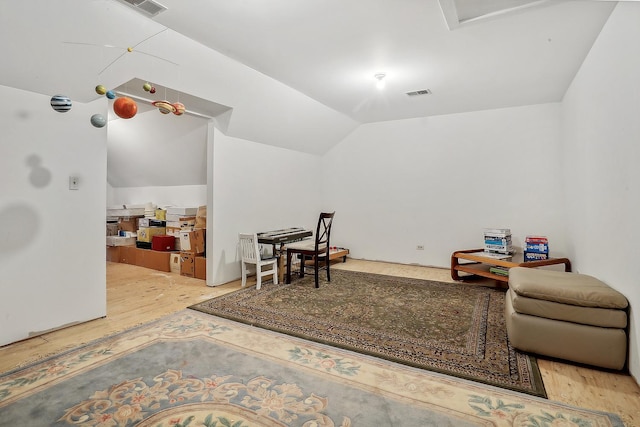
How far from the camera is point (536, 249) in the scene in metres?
4.37

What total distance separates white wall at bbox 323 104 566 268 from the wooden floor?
27.8 inches

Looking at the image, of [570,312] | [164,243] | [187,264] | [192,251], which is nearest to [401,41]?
[570,312]

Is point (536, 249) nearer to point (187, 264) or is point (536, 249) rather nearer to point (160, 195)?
point (187, 264)

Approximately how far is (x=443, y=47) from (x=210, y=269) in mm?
3652

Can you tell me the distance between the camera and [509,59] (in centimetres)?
327

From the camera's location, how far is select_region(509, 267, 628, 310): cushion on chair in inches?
83.0

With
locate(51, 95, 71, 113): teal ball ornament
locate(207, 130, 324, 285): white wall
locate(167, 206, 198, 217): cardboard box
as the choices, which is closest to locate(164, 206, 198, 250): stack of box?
locate(167, 206, 198, 217): cardboard box

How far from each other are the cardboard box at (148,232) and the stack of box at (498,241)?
5188mm

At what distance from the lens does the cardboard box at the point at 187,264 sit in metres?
4.65

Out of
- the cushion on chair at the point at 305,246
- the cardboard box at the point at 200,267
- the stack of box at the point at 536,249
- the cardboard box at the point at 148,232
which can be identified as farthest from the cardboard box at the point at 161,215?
the stack of box at the point at 536,249

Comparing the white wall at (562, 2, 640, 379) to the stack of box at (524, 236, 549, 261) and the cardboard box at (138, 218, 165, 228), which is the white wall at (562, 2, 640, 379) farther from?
the cardboard box at (138, 218, 165, 228)

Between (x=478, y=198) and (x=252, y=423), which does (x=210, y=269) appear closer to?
(x=252, y=423)

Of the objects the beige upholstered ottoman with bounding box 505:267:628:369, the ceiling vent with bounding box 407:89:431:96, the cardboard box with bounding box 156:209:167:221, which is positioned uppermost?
the ceiling vent with bounding box 407:89:431:96

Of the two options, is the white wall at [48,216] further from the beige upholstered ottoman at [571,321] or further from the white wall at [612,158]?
the white wall at [612,158]
